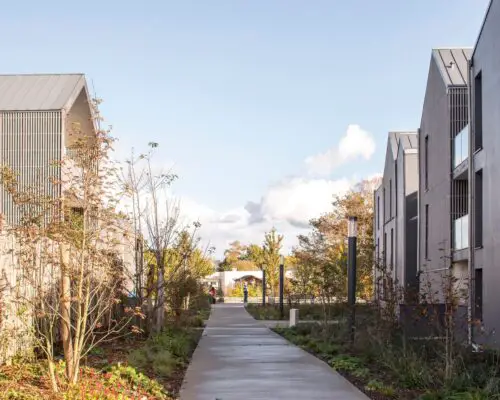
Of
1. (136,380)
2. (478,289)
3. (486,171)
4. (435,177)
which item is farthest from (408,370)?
(435,177)

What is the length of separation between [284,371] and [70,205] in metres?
5.23

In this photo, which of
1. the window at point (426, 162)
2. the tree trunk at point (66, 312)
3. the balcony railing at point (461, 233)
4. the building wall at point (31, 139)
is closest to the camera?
the tree trunk at point (66, 312)

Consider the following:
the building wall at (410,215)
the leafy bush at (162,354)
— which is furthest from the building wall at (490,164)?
the building wall at (410,215)

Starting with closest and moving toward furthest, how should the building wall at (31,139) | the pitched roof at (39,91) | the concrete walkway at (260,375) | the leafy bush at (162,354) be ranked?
the concrete walkway at (260,375), the leafy bush at (162,354), the building wall at (31,139), the pitched roof at (39,91)

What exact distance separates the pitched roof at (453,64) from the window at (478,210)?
5194 millimetres

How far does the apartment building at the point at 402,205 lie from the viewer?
1353 inches

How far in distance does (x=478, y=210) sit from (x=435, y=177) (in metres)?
6.54

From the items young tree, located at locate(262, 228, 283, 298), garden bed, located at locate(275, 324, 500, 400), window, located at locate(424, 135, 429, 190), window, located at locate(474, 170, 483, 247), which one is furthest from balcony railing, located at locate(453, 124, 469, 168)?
young tree, located at locate(262, 228, 283, 298)

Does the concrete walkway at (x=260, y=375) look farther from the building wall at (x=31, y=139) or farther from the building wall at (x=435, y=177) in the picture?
the building wall at (x=31, y=139)

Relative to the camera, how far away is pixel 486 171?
1950 cm

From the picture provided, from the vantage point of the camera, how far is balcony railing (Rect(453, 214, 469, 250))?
22.4 metres

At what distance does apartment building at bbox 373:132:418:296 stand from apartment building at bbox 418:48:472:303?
14.6 ft

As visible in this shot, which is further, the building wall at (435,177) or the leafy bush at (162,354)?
the building wall at (435,177)

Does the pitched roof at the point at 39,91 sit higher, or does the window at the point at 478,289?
the pitched roof at the point at 39,91
